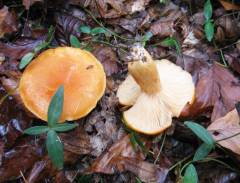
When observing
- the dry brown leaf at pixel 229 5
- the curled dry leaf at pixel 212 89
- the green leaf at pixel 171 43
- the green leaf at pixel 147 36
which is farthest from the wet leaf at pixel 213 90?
the dry brown leaf at pixel 229 5

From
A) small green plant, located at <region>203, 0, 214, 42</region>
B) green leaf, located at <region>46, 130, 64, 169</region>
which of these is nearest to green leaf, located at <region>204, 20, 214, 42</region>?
small green plant, located at <region>203, 0, 214, 42</region>

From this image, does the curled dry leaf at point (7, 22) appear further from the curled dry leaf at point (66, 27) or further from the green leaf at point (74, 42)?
the green leaf at point (74, 42)

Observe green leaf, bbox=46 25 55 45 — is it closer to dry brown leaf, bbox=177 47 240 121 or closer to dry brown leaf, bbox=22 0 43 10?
dry brown leaf, bbox=22 0 43 10

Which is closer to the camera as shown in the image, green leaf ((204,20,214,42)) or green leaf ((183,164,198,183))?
green leaf ((183,164,198,183))

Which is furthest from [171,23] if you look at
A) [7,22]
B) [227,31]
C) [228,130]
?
[7,22]

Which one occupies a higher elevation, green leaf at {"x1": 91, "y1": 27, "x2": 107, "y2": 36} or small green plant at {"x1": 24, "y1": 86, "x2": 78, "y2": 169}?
green leaf at {"x1": 91, "y1": 27, "x2": 107, "y2": 36}

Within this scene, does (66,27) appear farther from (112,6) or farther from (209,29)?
(209,29)

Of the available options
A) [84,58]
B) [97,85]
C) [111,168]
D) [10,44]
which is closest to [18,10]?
[10,44]

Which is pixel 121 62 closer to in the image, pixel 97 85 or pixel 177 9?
pixel 97 85
